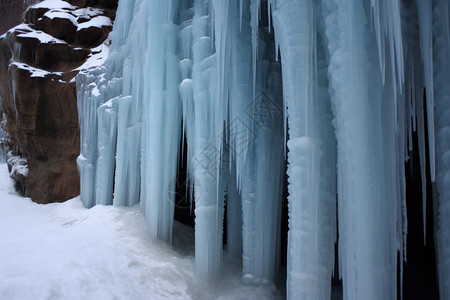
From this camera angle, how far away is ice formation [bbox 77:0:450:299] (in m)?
2.47

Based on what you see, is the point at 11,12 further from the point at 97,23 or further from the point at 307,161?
the point at 307,161

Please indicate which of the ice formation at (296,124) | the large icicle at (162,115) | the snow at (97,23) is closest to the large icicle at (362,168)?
the ice formation at (296,124)

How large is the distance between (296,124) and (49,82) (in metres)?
9.98

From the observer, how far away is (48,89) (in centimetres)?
1023

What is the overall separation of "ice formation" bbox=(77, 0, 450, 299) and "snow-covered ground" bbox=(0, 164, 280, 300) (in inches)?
10.9

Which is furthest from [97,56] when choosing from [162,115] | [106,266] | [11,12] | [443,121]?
[443,121]

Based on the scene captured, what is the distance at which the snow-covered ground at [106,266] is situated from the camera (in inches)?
110

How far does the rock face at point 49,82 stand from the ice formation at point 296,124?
5.04 metres

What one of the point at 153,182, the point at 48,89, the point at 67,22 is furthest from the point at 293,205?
the point at 67,22

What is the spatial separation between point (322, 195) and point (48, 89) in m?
10.4

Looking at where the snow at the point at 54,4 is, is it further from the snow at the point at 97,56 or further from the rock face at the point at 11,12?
the rock face at the point at 11,12

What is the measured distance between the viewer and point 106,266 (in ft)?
11.2

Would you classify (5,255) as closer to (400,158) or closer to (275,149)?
(275,149)

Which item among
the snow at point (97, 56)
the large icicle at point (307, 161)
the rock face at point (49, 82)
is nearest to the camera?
the large icicle at point (307, 161)
